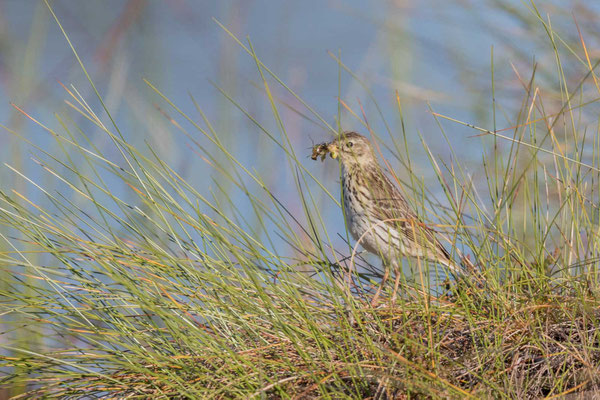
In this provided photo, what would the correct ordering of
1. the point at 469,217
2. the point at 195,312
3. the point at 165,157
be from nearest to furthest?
the point at 195,312, the point at 469,217, the point at 165,157

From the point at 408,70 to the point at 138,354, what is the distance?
1.65m

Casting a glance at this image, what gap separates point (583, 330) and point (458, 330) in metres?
0.32

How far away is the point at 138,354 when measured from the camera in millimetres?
1860

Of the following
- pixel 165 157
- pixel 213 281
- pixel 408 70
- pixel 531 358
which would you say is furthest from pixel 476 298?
pixel 165 157

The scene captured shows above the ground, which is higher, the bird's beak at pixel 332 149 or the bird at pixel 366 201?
the bird's beak at pixel 332 149

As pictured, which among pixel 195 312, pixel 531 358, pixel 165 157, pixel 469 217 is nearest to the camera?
pixel 531 358

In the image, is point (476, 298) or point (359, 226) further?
point (359, 226)

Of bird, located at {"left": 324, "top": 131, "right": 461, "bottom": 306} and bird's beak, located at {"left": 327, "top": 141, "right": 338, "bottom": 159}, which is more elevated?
bird's beak, located at {"left": 327, "top": 141, "right": 338, "bottom": 159}

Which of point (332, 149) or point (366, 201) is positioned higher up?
point (332, 149)

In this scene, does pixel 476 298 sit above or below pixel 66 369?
above

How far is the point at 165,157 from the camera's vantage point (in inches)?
111

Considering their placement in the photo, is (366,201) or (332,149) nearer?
(332,149)

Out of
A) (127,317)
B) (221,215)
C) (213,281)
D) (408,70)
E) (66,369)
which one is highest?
(408,70)

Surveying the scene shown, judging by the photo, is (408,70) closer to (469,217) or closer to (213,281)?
(469,217)
